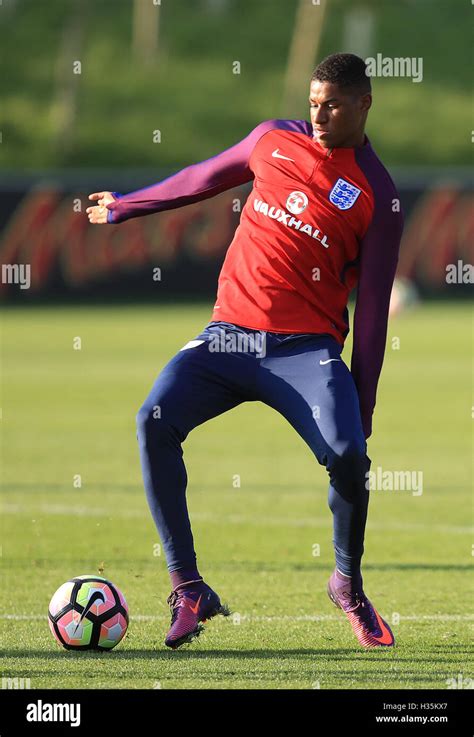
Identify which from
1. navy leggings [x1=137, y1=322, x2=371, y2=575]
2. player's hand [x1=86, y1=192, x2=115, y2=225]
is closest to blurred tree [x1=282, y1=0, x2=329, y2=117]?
player's hand [x1=86, y1=192, x2=115, y2=225]

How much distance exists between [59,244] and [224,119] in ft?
52.2

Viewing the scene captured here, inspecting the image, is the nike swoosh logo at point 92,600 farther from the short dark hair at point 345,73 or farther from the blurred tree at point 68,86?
the blurred tree at point 68,86

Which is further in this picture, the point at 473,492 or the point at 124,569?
the point at 473,492

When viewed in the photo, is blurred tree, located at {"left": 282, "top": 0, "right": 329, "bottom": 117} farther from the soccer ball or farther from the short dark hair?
the soccer ball

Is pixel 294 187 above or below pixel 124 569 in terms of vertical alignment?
above

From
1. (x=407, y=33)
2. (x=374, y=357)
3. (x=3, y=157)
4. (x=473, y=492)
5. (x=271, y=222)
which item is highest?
(x=407, y=33)

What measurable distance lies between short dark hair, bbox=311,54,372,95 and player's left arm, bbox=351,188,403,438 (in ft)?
1.69

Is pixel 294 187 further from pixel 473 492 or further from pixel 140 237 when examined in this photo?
pixel 140 237

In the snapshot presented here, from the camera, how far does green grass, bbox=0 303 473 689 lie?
6.25 meters

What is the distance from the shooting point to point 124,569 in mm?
8742

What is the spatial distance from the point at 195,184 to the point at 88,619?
6.78 ft

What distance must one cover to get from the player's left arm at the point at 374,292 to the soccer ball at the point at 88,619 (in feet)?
4.60

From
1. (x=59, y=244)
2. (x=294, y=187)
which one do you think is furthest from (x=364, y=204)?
(x=59, y=244)

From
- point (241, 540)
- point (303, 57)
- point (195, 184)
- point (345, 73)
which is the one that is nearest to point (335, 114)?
point (345, 73)
